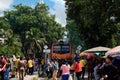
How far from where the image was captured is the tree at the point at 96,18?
42.7 meters

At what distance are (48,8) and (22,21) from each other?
35.8ft

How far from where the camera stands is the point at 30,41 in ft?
303

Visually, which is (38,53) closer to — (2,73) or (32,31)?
(32,31)

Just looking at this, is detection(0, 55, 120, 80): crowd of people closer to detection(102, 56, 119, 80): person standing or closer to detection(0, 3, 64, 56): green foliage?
detection(102, 56, 119, 80): person standing

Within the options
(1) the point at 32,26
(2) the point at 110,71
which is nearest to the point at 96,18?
(2) the point at 110,71

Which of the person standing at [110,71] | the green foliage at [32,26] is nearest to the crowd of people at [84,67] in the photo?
the person standing at [110,71]

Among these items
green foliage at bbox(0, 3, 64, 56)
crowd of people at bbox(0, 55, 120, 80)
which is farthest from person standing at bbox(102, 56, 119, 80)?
→ green foliage at bbox(0, 3, 64, 56)

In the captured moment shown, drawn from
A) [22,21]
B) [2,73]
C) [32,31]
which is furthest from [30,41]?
[2,73]

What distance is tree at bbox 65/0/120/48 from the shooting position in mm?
42656

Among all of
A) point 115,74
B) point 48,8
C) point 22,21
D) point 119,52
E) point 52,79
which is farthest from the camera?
point 48,8

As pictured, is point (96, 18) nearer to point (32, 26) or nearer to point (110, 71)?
point (110, 71)

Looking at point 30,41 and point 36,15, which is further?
point 36,15

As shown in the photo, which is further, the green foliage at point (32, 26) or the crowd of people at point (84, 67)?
the green foliage at point (32, 26)

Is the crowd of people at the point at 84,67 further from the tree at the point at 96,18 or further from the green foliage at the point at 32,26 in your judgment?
the green foliage at the point at 32,26
